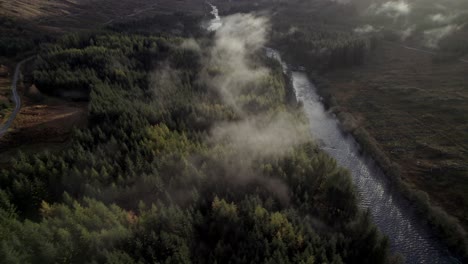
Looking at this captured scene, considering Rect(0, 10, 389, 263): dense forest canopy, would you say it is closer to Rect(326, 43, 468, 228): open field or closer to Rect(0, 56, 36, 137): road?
Rect(0, 56, 36, 137): road

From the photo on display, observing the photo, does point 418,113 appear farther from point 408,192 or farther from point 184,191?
point 184,191

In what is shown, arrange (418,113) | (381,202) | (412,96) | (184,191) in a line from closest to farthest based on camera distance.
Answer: (184,191) → (381,202) → (418,113) → (412,96)

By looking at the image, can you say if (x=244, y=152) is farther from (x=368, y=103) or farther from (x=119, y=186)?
(x=368, y=103)

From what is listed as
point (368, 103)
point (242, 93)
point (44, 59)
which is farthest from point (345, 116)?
point (44, 59)

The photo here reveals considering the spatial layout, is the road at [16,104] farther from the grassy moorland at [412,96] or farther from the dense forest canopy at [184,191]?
the grassy moorland at [412,96]

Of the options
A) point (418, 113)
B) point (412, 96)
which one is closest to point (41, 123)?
point (418, 113)

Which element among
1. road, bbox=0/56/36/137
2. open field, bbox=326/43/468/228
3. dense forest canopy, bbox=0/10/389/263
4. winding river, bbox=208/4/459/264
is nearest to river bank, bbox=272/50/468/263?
winding river, bbox=208/4/459/264

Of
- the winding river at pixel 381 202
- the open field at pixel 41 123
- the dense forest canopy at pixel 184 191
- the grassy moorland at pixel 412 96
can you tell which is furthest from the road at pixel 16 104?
the grassy moorland at pixel 412 96
